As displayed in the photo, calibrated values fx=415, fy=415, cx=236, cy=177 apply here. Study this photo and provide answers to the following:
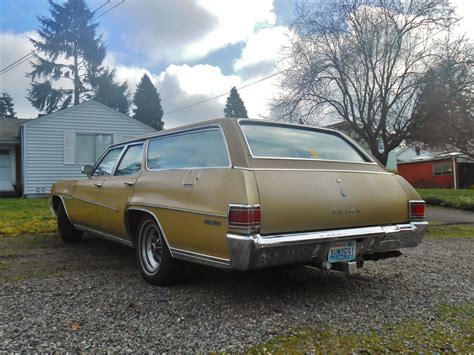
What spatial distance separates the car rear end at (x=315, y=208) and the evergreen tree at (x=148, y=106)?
39.7m

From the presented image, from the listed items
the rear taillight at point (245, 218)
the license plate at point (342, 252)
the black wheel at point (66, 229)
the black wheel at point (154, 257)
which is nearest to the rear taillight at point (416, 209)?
the license plate at point (342, 252)

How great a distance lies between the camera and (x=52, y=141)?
54.6 feet

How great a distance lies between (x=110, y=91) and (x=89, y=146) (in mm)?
23092

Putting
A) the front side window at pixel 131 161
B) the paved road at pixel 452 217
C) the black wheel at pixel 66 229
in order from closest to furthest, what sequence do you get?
the front side window at pixel 131 161 < the black wheel at pixel 66 229 < the paved road at pixel 452 217

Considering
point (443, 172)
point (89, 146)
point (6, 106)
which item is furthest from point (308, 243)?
point (6, 106)

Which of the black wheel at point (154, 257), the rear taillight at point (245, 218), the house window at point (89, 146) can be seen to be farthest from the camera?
the house window at point (89, 146)

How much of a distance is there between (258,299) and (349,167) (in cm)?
160

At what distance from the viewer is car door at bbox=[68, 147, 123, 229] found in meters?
5.68

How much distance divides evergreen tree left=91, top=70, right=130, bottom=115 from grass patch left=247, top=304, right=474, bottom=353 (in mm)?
37097

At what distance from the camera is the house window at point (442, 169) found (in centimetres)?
3384

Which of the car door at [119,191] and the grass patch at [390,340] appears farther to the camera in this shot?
the car door at [119,191]

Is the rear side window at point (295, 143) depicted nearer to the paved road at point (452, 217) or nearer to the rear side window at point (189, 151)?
the rear side window at point (189, 151)

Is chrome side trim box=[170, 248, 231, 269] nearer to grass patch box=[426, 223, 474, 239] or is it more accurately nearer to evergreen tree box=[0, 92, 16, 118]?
grass patch box=[426, 223, 474, 239]

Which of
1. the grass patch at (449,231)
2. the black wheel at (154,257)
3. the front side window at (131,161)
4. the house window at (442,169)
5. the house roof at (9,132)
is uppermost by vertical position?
the house roof at (9,132)
